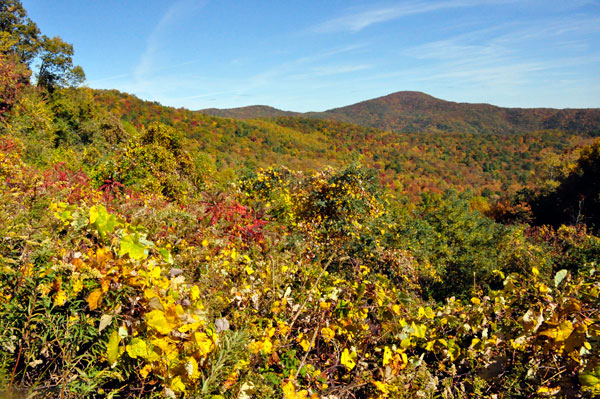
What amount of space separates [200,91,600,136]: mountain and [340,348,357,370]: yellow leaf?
109m

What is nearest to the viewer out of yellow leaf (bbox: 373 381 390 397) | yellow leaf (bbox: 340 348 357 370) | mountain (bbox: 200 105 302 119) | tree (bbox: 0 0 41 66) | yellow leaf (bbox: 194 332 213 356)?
yellow leaf (bbox: 194 332 213 356)

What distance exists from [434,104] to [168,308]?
173944mm

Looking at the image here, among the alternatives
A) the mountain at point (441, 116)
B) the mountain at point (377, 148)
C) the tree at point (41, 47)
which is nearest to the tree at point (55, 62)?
the tree at point (41, 47)

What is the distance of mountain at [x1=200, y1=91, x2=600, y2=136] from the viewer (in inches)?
4212

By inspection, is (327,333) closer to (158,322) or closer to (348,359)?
(348,359)

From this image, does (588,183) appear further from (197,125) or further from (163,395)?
(197,125)

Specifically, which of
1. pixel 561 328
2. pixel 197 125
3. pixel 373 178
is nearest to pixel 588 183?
pixel 373 178

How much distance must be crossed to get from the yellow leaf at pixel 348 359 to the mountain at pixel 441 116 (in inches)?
4280

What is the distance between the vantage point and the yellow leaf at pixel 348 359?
145 centimetres

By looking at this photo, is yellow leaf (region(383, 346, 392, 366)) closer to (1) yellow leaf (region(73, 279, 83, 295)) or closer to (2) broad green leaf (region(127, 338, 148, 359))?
(2) broad green leaf (region(127, 338, 148, 359))

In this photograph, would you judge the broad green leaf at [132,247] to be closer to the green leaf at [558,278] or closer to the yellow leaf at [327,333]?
the yellow leaf at [327,333]

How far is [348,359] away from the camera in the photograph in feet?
4.85

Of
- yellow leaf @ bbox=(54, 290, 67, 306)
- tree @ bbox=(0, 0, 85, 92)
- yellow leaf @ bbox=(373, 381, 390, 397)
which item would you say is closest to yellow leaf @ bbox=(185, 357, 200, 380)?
yellow leaf @ bbox=(54, 290, 67, 306)

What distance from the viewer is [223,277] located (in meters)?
1.91
